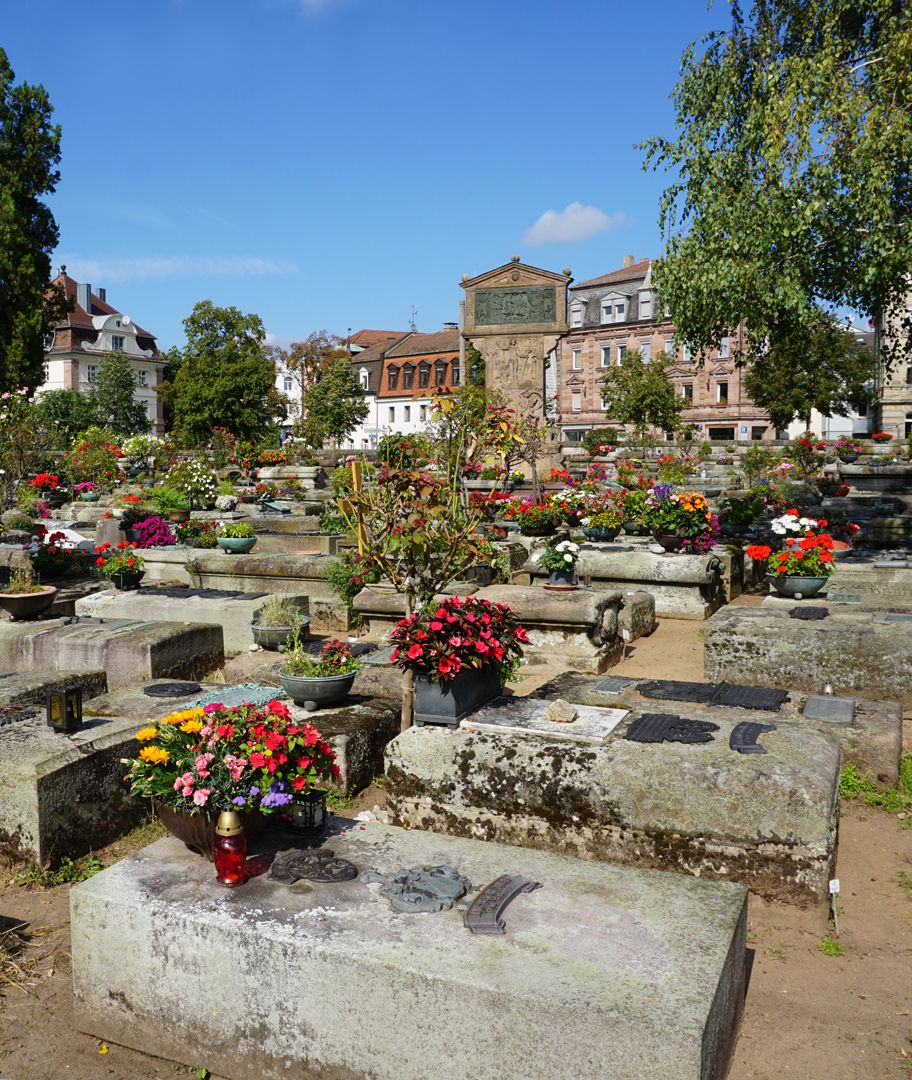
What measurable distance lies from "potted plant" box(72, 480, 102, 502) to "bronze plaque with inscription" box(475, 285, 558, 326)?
1098 centimetres

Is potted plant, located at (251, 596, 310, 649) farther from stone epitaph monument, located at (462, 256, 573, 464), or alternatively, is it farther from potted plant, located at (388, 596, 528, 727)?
stone epitaph monument, located at (462, 256, 573, 464)

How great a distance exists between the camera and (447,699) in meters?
5.63

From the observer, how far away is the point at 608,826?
482 cm

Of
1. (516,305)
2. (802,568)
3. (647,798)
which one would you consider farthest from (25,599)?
(516,305)

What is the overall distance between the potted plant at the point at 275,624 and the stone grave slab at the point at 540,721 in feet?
11.5

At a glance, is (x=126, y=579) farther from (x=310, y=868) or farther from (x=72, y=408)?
(x=72, y=408)

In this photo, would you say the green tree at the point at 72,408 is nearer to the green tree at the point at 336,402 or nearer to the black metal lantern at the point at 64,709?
the green tree at the point at 336,402

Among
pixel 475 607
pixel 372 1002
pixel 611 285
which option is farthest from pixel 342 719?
pixel 611 285

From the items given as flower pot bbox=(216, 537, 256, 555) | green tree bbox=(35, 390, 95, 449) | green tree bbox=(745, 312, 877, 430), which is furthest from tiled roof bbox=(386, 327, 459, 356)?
flower pot bbox=(216, 537, 256, 555)

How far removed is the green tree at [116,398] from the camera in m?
55.6

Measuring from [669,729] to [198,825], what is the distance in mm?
2684

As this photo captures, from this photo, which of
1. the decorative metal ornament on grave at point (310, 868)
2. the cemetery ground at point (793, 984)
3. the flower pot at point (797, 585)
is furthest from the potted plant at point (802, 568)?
the decorative metal ornament on grave at point (310, 868)

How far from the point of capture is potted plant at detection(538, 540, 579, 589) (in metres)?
10.7

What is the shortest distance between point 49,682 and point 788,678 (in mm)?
5744
